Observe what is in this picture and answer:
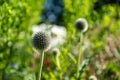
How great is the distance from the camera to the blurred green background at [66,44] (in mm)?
4469

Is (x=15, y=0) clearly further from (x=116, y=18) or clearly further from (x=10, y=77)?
(x=116, y=18)

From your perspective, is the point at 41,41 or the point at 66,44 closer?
the point at 41,41

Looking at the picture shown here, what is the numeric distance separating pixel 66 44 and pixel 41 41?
7.02ft

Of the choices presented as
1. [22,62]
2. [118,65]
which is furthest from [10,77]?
[118,65]

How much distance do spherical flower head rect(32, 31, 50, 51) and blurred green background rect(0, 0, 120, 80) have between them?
0.39m

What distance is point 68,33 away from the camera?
6098 mm

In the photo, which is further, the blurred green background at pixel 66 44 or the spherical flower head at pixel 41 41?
the blurred green background at pixel 66 44

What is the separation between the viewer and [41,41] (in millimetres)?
3559

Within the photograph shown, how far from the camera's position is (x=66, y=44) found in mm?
5688

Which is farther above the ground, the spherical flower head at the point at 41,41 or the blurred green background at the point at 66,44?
the spherical flower head at the point at 41,41

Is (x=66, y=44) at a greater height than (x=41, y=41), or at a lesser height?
lesser

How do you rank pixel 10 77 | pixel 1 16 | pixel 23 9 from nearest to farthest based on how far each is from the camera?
1. pixel 1 16
2. pixel 23 9
3. pixel 10 77

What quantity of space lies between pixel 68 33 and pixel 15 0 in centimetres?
146

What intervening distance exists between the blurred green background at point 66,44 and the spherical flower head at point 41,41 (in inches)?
15.5
